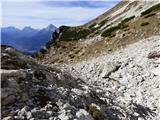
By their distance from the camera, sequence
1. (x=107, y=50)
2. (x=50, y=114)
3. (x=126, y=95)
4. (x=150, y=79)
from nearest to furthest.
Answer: (x=50, y=114), (x=126, y=95), (x=150, y=79), (x=107, y=50)

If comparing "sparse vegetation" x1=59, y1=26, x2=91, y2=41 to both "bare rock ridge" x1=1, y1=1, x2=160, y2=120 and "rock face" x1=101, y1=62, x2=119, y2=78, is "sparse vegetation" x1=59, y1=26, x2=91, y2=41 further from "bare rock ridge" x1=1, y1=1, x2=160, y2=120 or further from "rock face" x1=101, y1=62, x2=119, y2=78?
"rock face" x1=101, y1=62, x2=119, y2=78

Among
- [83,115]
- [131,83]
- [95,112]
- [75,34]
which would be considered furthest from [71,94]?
[75,34]

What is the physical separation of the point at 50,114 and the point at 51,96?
6.05 ft

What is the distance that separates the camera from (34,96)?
17250mm

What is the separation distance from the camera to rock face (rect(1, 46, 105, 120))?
16.0 m

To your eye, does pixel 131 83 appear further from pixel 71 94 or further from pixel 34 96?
pixel 34 96

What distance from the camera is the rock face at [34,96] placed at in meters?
16.0

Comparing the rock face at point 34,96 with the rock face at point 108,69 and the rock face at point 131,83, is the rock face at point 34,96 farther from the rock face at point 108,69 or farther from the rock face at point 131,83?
the rock face at point 108,69

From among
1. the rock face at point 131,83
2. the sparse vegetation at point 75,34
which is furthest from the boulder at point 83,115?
the sparse vegetation at point 75,34

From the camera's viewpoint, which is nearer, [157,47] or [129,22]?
[157,47]

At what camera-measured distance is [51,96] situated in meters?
18.0

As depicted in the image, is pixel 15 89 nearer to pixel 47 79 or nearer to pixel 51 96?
pixel 51 96

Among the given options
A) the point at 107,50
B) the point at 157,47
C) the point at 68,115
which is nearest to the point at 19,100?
the point at 68,115

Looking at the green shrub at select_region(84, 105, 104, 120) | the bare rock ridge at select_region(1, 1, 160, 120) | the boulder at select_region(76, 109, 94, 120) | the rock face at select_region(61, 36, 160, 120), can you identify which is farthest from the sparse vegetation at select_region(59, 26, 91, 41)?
the boulder at select_region(76, 109, 94, 120)
